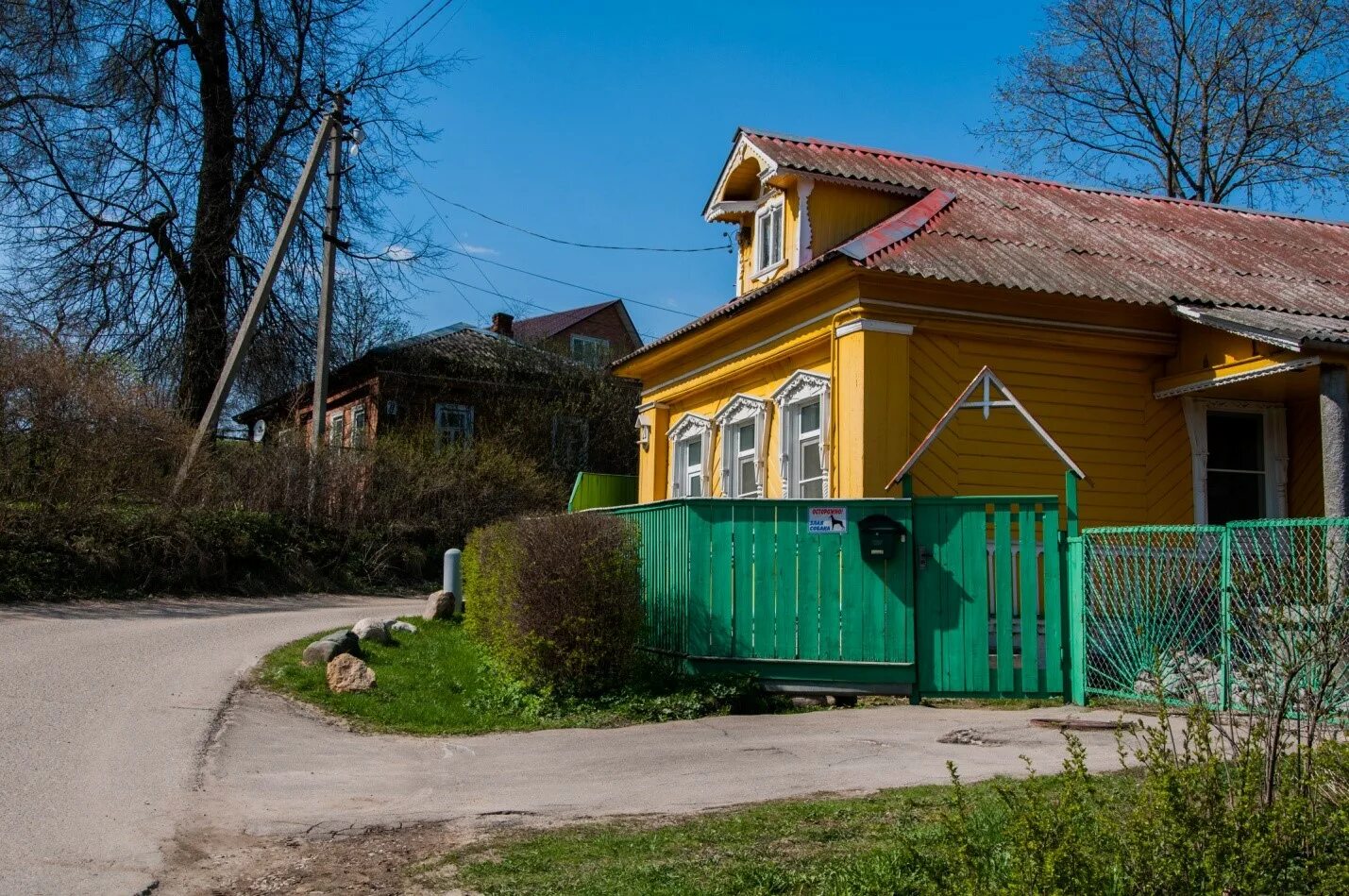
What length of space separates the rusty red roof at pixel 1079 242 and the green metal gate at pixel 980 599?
330 cm

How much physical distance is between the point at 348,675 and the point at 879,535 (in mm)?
4924

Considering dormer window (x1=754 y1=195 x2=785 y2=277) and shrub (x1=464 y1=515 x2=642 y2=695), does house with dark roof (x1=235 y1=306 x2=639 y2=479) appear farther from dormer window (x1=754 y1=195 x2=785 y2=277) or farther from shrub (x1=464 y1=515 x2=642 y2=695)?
shrub (x1=464 y1=515 x2=642 y2=695)

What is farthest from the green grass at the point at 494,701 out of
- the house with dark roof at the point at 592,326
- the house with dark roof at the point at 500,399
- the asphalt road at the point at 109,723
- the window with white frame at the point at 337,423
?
the house with dark roof at the point at 592,326

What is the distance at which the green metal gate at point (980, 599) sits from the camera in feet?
32.7

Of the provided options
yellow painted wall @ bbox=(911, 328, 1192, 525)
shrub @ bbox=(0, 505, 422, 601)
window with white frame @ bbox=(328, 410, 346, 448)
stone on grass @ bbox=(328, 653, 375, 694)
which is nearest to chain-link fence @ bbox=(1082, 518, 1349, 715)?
yellow painted wall @ bbox=(911, 328, 1192, 525)

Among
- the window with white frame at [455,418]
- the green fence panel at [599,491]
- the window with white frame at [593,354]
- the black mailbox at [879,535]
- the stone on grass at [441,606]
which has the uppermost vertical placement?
the window with white frame at [593,354]

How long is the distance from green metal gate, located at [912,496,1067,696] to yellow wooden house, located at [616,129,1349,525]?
223 cm

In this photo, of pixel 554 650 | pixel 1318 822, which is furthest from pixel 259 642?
pixel 1318 822

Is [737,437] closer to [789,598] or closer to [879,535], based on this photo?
[789,598]

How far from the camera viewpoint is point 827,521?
10.2 m

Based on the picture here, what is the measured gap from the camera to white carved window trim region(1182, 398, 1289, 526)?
13.9 meters

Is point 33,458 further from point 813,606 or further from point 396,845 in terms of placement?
point 396,845

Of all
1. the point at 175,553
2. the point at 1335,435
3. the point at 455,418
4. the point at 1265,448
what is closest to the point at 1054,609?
the point at 1335,435

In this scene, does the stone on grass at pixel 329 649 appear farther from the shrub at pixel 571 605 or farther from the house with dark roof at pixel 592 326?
the house with dark roof at pixel 592 326
